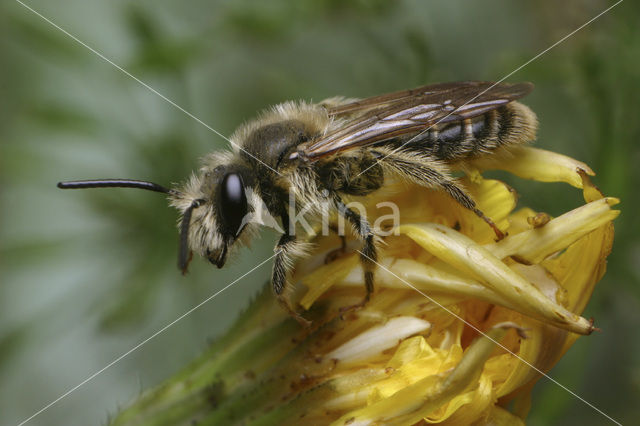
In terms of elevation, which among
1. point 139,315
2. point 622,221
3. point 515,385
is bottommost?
point 139,315

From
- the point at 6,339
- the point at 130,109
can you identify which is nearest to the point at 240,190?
the point at 6,339

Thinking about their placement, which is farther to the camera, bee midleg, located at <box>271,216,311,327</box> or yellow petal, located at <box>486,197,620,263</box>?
bee midleg, located at <box>271,216,311,327</box>

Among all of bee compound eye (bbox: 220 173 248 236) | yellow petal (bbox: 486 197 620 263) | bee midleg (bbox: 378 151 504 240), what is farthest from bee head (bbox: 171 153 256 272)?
yellow petal (bbox: 486 197 620 263)

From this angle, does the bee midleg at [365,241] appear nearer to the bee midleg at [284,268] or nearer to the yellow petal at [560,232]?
the bee midleg at [284,268]

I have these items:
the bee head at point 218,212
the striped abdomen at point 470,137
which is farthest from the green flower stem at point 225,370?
the striped abdomen at point 470,137

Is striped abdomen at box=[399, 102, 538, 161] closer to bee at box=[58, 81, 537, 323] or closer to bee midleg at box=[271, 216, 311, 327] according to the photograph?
bee at box=[58, 81, 537, 323]

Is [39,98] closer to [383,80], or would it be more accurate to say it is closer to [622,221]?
[383,80]
